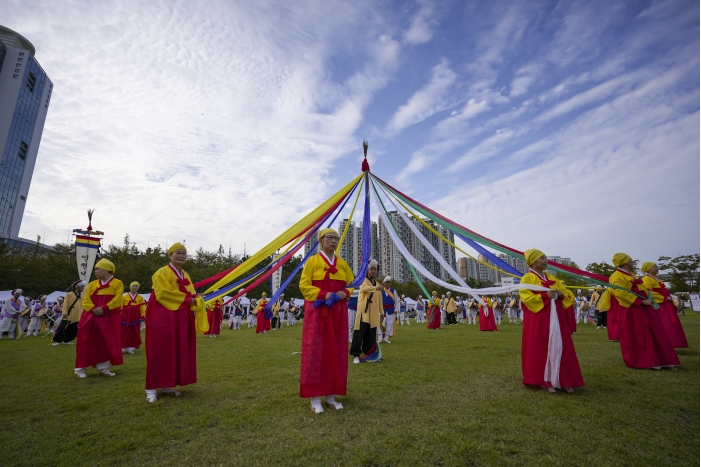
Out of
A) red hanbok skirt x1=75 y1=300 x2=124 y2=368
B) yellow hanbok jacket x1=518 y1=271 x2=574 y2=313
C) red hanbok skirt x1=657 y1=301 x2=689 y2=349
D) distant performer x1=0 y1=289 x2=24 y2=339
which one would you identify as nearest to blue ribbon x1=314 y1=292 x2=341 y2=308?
yellow hanbok jacket x1=518 y1=271 x2=574 y2=313

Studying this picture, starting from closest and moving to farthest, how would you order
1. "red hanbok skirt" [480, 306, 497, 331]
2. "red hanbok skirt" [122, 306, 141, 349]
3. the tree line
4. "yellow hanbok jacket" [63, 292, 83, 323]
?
1. "red hanbok skirt" [122, 306, 141, 349]
2. "yellow hanbok jacket" [63, 292, 83, 323]
3. "red hanbok skirt" [480, 306, 497, 331]
4. the tree line

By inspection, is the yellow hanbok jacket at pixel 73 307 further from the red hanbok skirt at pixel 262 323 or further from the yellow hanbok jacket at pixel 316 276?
the yellow hanbok jacket at pixel 316 276

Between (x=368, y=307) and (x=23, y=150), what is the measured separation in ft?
181

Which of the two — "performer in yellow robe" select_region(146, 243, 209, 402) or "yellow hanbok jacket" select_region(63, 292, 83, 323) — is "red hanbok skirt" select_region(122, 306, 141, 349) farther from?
"performer in yellow robe" select_region(146, 243, 209, 402)

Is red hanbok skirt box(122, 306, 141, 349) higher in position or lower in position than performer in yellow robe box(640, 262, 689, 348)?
lower

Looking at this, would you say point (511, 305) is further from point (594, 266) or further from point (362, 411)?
point (362, 411)

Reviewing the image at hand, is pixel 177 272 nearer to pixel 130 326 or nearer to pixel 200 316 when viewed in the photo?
pixel 200 316

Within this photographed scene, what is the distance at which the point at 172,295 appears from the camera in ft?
16.2

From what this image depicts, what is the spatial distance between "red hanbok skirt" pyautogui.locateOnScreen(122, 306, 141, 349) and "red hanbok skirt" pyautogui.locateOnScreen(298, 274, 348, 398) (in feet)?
26.7

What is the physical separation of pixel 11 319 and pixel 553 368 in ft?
65.9

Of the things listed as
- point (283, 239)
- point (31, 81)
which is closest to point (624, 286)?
point (283, 239)

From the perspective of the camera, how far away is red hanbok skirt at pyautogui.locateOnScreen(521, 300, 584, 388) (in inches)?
186

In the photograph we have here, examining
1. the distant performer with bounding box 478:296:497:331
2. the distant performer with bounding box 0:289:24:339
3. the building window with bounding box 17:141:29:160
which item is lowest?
the distant performer with bounding box 0:289:24:339

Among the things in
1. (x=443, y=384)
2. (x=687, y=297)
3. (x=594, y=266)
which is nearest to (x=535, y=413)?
(x=443, y=384)
